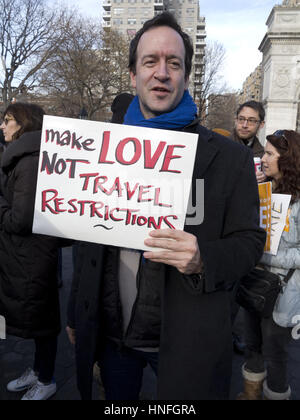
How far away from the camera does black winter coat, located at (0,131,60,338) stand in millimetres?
1985

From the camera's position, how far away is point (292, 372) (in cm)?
292

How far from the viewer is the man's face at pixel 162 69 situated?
141 centimetres

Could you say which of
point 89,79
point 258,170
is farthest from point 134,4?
point 258,170

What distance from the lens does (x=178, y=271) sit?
1.35m

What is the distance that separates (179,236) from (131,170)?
32 cm

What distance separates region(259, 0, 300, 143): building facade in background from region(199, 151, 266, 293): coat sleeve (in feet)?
85.9

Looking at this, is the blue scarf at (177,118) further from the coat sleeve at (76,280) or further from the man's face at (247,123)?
the man's face at (247,123)

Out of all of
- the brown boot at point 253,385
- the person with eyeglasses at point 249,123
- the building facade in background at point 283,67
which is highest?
the building facade in background at point 283,67

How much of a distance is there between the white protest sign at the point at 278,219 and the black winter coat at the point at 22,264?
1421 mm

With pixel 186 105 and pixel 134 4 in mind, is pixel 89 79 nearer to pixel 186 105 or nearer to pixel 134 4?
pixel 186 105

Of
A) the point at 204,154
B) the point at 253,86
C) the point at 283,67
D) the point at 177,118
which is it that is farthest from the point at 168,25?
the point at 253,86

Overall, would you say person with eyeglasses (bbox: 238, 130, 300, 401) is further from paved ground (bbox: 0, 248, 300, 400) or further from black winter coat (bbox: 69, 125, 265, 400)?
black winter coat (bbox: 69, 125, 265, 400)

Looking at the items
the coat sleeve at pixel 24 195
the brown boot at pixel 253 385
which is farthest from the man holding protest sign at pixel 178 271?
the brown boot at pixel 253 385
